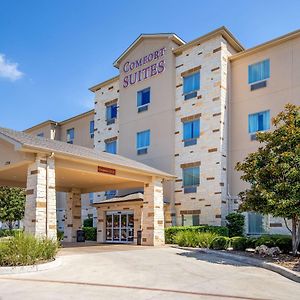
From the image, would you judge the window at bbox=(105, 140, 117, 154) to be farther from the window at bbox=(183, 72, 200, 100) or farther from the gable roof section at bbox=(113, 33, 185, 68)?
the window at bbox=(183, 72, 200, 100)

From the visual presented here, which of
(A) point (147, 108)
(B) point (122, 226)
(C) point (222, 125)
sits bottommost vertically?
(B) point (122, 226)

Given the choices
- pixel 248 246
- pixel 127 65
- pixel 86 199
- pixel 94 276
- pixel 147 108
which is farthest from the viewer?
pixel 86 199

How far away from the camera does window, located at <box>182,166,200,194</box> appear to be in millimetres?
26875

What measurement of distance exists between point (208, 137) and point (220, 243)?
29.8 ft

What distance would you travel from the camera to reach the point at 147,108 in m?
30.8

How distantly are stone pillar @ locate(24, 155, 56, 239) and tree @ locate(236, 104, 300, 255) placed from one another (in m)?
8.31

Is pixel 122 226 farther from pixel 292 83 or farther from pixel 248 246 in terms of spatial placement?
pixel 292 83

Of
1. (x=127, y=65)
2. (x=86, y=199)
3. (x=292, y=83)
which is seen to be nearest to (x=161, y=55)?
(x=127, y=65)

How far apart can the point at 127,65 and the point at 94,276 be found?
948 inches

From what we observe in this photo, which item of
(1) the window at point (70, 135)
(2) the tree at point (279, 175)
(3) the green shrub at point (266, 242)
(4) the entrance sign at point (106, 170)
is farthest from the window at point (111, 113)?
(3) the green shrub at point (266, 242)

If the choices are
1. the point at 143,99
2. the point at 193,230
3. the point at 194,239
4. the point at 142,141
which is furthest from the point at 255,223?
the point at 143,99

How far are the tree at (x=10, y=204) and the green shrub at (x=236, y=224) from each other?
A: 24097 mm

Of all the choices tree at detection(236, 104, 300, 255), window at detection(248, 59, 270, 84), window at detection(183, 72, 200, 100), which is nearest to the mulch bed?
tree at detection(236, 104, 300, 255)

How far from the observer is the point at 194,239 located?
21.3m
